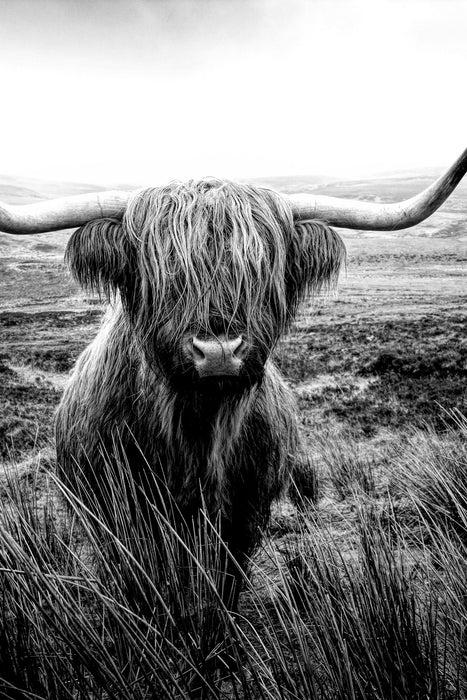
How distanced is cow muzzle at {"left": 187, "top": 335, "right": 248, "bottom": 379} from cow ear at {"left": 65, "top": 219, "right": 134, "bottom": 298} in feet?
1.89

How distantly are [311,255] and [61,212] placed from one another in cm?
108

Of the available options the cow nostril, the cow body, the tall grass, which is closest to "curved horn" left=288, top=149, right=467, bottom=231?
the cow body

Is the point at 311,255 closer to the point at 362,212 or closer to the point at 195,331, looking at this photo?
the point at 362,212

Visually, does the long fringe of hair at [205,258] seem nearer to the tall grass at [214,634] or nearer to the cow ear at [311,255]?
the cow ear at [311,255]

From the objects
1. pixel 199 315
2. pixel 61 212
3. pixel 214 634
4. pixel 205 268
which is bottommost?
pixel 214 634

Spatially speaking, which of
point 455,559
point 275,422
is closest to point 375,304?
point 275,422

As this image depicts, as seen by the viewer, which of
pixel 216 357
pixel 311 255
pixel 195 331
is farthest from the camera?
pixel 311 255

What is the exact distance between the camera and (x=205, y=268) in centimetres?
209

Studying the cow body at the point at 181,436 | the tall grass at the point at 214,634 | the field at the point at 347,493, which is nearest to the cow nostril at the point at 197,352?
the cow body at the point at 181,436

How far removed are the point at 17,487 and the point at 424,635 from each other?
1661 millimetres

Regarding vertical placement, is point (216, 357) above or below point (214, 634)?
above

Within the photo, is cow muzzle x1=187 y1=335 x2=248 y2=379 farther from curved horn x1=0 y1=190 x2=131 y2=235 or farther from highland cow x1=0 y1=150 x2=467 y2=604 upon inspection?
curved horn x1=0 y1=190 x2=131 y2=235

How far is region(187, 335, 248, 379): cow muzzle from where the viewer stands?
188 centimetres

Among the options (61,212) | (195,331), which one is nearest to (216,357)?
(195,331)
